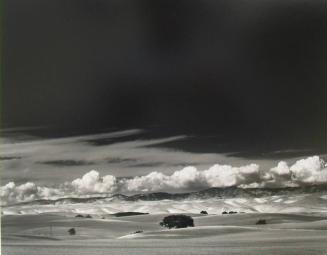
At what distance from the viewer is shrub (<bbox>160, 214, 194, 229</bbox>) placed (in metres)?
2.88

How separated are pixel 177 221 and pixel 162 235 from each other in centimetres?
11

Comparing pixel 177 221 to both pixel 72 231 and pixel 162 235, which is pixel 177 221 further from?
pixel 72 231

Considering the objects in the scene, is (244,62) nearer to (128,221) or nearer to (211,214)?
(211,214)

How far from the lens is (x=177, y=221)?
2.88m

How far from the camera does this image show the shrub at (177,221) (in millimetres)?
2877

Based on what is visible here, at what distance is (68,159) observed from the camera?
114 inches

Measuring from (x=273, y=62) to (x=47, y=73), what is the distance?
1.26 metres

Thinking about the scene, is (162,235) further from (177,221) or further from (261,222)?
(261,222)

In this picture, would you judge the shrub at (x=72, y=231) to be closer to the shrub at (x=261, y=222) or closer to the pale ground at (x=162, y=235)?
the pale ground at (x=162, y=235)

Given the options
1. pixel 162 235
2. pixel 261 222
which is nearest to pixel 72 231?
pixel 162 235

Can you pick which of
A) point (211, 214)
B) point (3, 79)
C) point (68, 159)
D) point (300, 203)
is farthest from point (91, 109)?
point (300, 203)

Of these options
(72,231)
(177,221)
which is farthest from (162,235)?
(72,231)

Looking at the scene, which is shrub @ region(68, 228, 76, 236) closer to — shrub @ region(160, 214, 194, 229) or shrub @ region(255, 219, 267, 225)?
shrub @ region(160, 214, 194, 229)

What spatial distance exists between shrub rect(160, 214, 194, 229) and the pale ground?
1.1 inches
